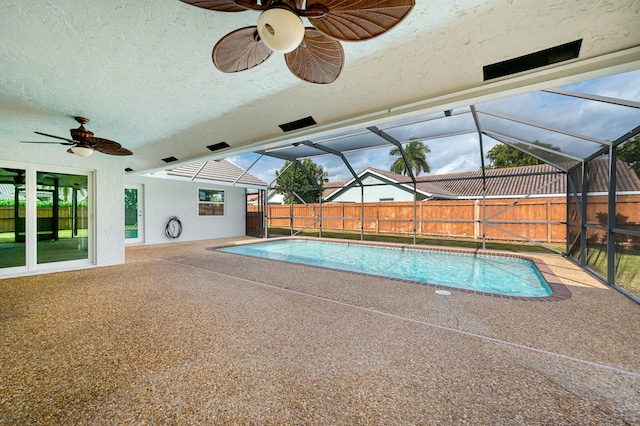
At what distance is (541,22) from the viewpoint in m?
1.86

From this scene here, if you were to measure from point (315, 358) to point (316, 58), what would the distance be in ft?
7.32

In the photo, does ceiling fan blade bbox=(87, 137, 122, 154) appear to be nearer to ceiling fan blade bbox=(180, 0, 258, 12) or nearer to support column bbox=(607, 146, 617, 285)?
ceiling fan blade bbox=(180, 0, 258, 12)

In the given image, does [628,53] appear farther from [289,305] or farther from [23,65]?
[23,65]

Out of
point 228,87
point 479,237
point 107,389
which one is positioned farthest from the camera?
point 479,237

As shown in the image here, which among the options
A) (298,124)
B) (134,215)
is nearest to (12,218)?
(134,215)

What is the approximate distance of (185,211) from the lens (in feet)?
34.2

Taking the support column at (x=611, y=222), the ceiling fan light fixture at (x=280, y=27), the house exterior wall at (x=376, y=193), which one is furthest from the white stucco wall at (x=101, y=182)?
the house exterior wall at (x=376, y=193)

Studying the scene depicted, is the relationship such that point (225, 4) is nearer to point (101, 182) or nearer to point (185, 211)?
point (101, 182)

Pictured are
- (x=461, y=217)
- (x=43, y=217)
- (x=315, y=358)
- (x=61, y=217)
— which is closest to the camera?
(x=315, y=358)

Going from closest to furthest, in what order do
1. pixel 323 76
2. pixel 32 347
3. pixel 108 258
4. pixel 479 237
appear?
1. pixel 323 76
2. pixel 32 347
3. pixel 108 258
4. pixel 479 237

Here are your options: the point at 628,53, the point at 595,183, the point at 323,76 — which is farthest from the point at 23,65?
the point at 595,183

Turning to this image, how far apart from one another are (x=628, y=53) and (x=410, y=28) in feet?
5.40

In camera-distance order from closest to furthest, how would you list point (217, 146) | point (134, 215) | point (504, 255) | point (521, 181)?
point (217, 146) < point (504, 255) < point (134, 215) < point (521, 181)

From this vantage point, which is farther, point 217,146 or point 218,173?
point 218,173
